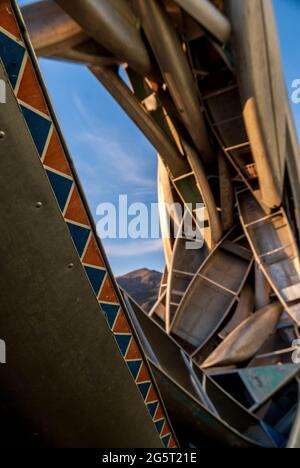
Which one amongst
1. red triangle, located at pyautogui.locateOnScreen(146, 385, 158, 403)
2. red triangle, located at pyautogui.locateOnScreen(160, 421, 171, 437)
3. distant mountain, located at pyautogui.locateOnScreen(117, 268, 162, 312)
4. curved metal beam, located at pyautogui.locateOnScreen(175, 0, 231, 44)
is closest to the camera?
red triangle, located at pyautogui.locateOnScreen(146, 385, 158, 403)

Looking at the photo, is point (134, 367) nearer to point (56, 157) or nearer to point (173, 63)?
point (56, 157)

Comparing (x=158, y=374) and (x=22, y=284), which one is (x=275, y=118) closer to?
(x=158, y=374)

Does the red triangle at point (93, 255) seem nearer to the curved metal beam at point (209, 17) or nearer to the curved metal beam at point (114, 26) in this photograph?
the curved metal beam at point (114, 26)

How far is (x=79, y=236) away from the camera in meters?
2.68

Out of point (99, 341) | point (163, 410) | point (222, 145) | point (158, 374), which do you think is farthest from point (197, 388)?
point (222, 145)

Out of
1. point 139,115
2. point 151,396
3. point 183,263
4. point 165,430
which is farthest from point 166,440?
point 183,263

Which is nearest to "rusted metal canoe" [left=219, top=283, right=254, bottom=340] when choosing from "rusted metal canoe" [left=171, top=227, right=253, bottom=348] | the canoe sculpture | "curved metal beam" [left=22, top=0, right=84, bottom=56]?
the canoe sculpture

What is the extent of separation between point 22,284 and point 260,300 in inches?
401

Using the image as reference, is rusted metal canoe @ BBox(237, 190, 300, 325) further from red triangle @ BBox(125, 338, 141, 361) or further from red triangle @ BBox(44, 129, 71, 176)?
red triangle @ BBox(44, 129, 71, 176)

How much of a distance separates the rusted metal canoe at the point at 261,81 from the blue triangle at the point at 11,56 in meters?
6.76

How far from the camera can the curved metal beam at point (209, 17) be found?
6984mm

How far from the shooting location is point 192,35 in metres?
8.52

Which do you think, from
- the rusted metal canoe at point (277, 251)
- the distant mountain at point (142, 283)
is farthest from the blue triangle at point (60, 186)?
the distant mountain at point (142, 283)

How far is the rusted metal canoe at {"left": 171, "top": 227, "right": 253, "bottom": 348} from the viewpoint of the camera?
39.5 ft
